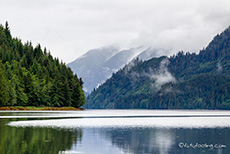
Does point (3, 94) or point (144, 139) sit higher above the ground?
point (3, 94)

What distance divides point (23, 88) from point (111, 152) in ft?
527

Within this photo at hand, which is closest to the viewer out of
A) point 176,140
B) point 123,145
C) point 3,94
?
point 123,145

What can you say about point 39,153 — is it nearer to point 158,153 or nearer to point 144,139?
point 158,153

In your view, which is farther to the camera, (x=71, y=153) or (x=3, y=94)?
(x=3, y=94)

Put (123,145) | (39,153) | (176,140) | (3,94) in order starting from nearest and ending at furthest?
(39,153) < (123,145) < (176,140) < (3,94)

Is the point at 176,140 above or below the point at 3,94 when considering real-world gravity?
below

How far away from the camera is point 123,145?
1790 inches

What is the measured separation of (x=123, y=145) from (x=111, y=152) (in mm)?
6035

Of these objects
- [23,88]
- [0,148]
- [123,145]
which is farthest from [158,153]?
[23,88]

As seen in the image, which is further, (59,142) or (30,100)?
(30,100)

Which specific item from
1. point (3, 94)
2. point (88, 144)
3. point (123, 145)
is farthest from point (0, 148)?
point (3, 94)

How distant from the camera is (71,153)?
124ft

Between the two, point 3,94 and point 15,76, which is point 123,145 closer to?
point 3,94

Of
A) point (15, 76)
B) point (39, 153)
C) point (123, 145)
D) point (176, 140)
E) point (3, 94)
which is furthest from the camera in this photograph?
point (15, 76)
